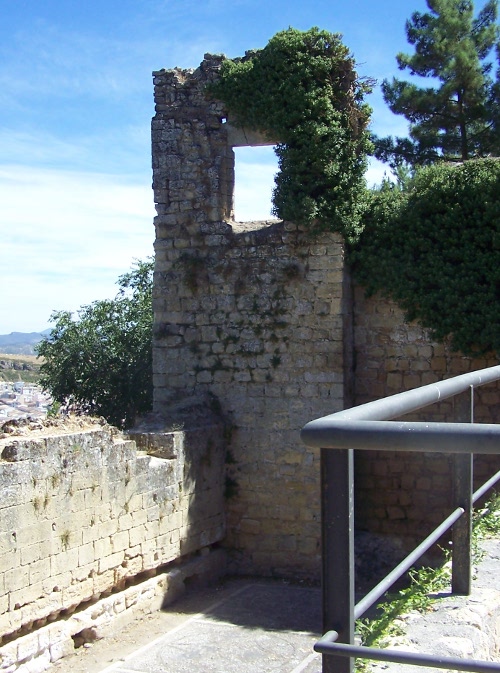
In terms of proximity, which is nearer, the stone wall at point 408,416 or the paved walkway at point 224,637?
the paved walkway at point 224,637

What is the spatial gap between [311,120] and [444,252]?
254cm

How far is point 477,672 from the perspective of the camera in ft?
5.72

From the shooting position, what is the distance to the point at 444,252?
10797 millimetres

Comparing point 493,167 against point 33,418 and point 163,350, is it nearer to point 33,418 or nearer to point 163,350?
point 163,350

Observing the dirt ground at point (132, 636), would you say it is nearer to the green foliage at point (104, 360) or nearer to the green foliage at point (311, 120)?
the green foliage at point (311, 120)

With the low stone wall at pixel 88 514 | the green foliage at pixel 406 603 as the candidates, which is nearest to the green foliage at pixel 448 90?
the low stone wall at pixel 88 514

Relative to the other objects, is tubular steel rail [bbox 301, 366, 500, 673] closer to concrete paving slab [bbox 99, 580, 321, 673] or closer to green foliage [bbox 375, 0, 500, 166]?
concrete paving slab [bbox 99, 580, 321, 673]

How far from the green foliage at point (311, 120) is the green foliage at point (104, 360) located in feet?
25.8

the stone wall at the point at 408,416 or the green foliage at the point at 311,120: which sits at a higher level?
the green foliage at the point at 311,120

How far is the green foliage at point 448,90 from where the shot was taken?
60.1ft

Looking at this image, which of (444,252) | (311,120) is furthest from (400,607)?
(311,120)

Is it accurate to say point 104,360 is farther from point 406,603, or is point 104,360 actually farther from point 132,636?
point 406,603

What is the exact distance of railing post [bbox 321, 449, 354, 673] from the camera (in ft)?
6.43

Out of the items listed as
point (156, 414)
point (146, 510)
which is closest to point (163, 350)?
point (156, 414)
